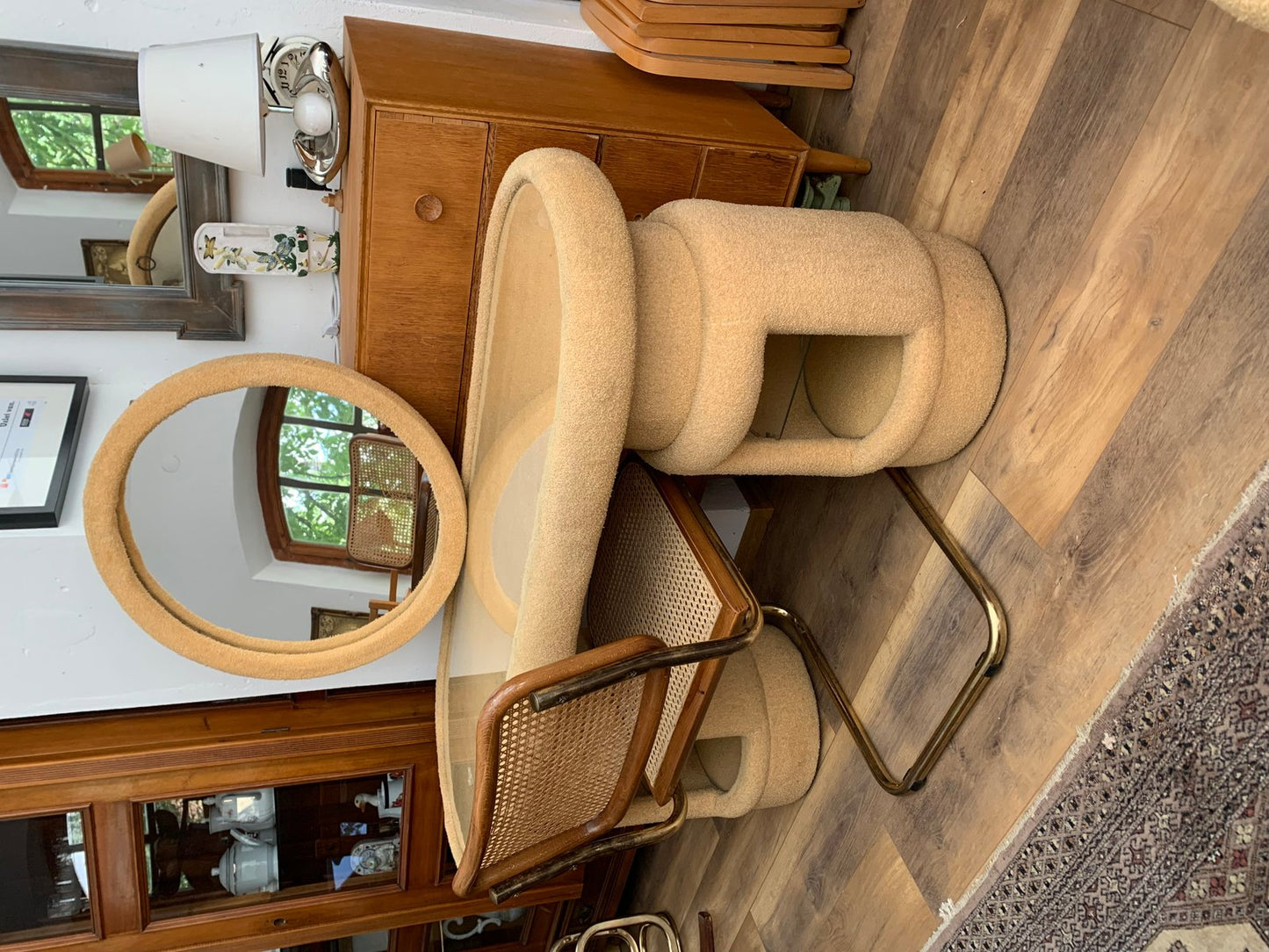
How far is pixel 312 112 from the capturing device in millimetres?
1174

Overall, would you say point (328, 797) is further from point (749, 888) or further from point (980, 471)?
point (980, 471)

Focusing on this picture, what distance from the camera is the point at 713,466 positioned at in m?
1.01

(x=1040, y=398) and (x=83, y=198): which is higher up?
(x=1040, y=398)

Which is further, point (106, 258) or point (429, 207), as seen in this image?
point (106, 258)

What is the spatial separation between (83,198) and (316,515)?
1.74ft

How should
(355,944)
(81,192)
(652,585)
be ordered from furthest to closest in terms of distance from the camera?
1. (355,944)
2. (81,192)
3. (652,585)

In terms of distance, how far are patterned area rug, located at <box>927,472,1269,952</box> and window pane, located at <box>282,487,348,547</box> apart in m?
0.96

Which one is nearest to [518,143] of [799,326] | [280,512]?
[799,326]

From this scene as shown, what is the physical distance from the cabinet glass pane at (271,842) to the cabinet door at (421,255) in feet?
2.81

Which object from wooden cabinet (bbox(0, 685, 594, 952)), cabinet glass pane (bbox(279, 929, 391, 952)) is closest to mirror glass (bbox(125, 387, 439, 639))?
wooden cabinet (bbox(0, 685, 594, 952))

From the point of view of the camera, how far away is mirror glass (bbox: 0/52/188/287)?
1.20 metres

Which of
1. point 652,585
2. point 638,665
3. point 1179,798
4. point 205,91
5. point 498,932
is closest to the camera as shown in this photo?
point 1179,798

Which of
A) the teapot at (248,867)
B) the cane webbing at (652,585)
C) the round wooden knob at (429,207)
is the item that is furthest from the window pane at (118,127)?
the teapot at (248,867)

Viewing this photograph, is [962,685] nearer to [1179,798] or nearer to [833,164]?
[1179,798]
